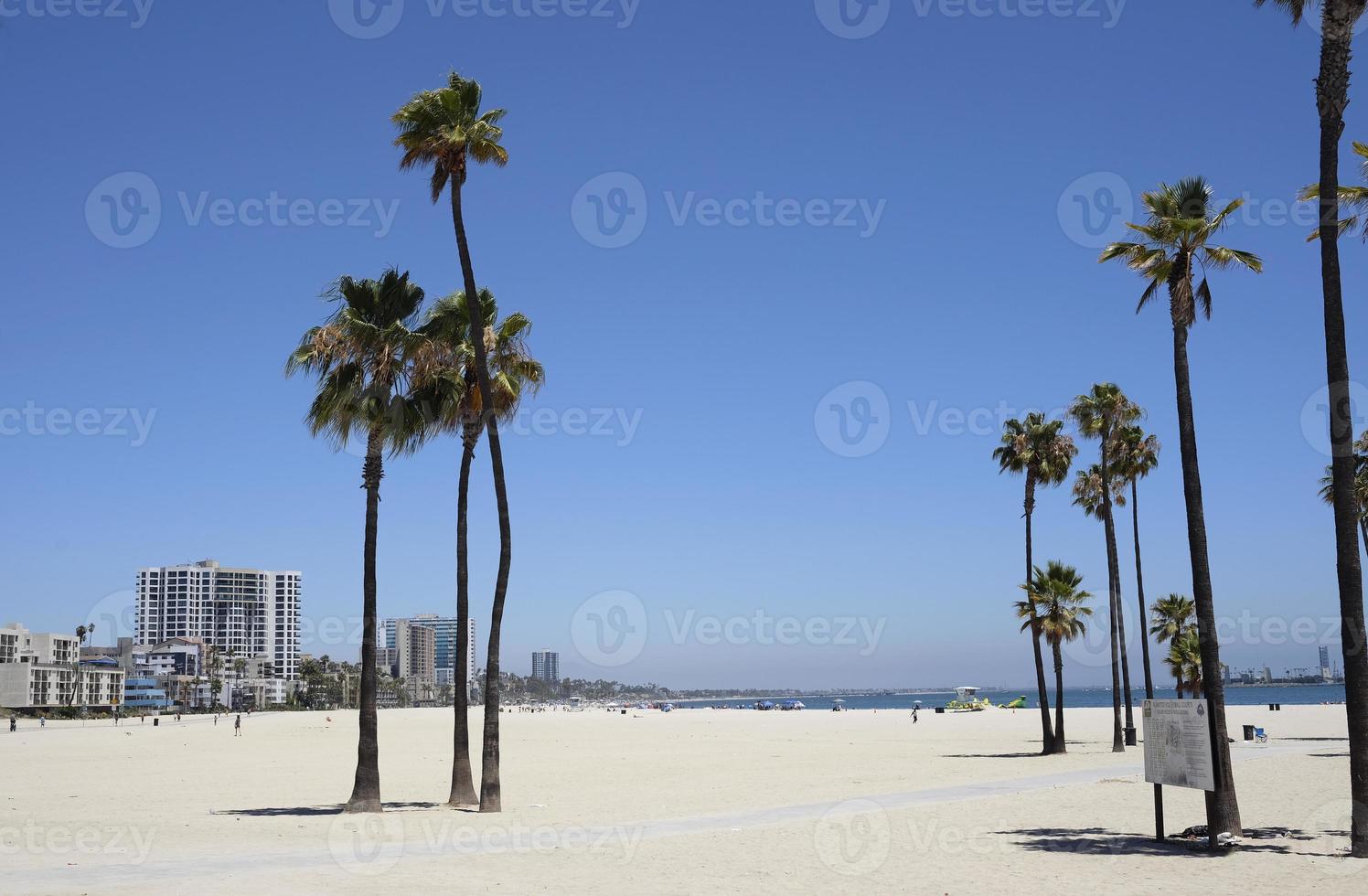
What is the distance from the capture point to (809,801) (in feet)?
82.8

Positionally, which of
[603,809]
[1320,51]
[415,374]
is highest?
[1320,51]

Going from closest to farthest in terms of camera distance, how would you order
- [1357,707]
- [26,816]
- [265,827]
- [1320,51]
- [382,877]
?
[382,877] → [1357,707] → [1320,51] → [265,827] → [26,816]

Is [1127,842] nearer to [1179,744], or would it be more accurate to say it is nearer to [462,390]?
[1179,744]

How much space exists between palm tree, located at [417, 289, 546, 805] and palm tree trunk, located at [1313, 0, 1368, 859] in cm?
1548

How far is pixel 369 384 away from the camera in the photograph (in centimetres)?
2281

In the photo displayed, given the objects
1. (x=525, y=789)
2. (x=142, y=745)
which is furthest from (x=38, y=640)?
(x=525, y=789)

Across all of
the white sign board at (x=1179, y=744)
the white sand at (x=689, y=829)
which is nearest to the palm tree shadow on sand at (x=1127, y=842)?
the white sand at (x=689, y=829)

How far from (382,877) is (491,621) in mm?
8648

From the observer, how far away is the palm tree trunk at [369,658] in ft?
73.3

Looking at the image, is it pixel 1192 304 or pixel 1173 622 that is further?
pixel 1173 622

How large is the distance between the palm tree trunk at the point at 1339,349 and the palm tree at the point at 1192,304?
1873 mm

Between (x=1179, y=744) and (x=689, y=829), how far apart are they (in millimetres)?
8634

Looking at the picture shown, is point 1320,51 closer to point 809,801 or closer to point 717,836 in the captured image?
point 717,836

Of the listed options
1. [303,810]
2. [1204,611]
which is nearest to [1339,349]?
[1204,611]
